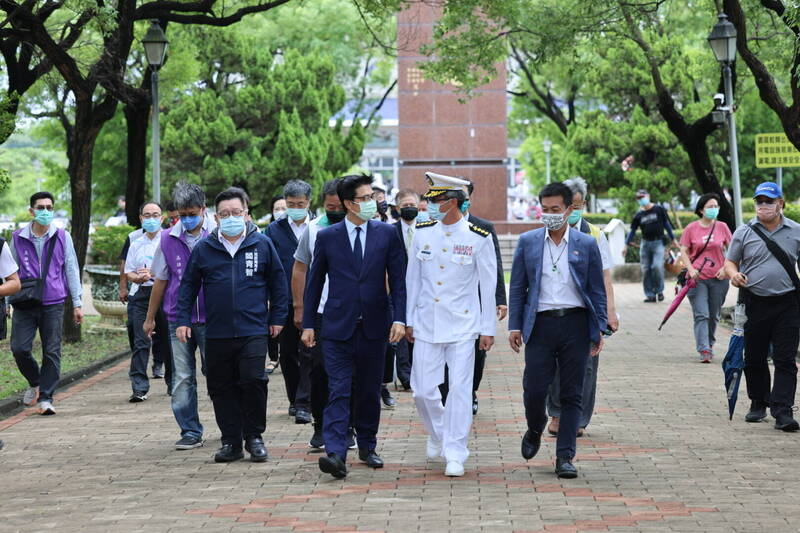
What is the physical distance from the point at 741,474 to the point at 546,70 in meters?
37.0

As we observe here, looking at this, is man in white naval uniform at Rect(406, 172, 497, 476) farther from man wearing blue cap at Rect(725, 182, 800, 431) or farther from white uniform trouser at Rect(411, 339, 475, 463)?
man wearing blue cap at Rect(725, 182, 800, 431)

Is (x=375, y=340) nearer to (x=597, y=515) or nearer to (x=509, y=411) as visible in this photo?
(x=597, y=515)

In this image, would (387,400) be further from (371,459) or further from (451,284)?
(451,284)

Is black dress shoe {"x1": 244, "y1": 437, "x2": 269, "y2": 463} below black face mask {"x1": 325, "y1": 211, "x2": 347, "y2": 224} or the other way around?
below

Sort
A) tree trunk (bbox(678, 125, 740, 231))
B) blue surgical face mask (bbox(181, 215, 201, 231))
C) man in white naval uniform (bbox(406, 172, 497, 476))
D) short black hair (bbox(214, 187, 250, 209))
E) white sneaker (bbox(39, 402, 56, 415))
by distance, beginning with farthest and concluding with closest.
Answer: tree trunk (bbox(678, 125, 740, 231)), white sneaker (bbox(39, 402, 56, 415)), blue surgical face mask (bbox(181, 215, 201, 231)), short black hair (bbox(214, 187, 250, 209)), man in white naval uniform (bbox(406, 172, 497, 476))

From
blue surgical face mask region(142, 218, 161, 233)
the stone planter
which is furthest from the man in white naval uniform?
the stone planter

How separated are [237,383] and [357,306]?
3.71 ft

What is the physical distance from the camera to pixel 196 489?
309 inches

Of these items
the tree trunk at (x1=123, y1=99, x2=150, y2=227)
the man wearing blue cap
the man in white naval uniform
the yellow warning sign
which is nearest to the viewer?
the man in white naval uniform

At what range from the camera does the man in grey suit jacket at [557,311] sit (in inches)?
320

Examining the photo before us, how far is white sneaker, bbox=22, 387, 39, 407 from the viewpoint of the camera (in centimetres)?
1211

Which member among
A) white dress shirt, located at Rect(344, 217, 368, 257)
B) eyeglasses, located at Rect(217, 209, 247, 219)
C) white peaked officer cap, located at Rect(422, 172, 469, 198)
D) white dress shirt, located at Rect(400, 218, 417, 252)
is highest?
white peaked officer cap, located at Rect(422, 172, 469, 198)

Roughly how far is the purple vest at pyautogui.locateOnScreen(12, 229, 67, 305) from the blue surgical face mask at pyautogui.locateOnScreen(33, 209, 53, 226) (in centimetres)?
19

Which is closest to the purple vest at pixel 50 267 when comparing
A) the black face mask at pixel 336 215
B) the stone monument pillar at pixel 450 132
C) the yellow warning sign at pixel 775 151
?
the black face mask at pixel 336 215
